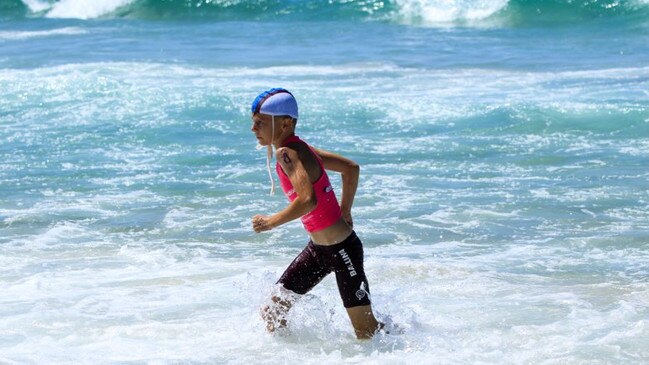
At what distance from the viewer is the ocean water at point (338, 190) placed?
6.61 metres

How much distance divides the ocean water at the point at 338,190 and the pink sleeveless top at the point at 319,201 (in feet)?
2.19

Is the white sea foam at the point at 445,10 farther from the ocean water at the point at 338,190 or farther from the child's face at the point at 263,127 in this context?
the child's face at the point at 263,127

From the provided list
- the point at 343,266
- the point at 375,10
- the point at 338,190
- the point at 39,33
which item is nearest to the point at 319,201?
the point at 343,266

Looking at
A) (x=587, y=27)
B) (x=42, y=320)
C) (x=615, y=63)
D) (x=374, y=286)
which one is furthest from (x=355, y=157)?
(x=587, y=27)

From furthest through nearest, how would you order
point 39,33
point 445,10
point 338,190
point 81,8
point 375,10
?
point 81,8, point 375,10, point 445,10, point 39,33, point 338,190

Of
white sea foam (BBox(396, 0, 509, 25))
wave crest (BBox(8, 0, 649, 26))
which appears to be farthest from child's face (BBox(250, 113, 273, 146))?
white sea foam (BBox(396, 0, 509, 25))

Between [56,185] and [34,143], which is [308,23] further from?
[56,185]

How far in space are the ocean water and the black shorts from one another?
34 cm

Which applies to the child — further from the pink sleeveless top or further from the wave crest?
the wave crest

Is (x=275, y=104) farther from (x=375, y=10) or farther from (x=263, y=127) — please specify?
(x=375, y=10)

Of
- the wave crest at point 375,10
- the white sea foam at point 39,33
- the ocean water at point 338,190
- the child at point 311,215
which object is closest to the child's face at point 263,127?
the child at point 311,215

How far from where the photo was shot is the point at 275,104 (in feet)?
19.1

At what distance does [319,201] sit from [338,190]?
5311 millimetres

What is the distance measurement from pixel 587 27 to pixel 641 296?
1965 centimetres
